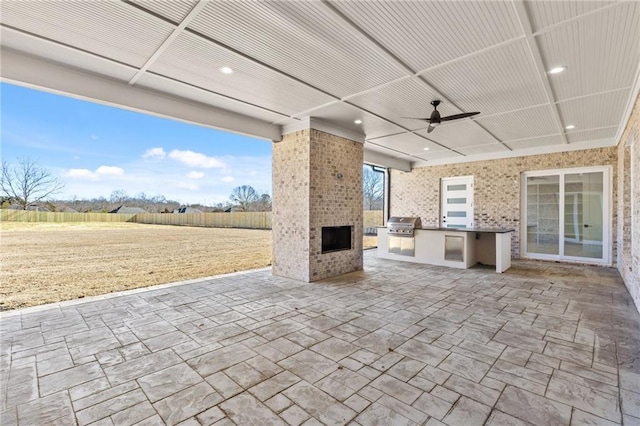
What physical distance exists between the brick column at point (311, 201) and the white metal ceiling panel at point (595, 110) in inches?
141

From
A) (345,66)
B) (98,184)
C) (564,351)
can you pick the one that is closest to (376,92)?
(345,66)

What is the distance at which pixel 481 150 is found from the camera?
755 centimetres

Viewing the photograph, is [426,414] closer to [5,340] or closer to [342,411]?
[342,411]

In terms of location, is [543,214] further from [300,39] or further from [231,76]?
[231,76]

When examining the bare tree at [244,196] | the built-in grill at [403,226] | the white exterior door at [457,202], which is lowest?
the built-in grill at [403,226]

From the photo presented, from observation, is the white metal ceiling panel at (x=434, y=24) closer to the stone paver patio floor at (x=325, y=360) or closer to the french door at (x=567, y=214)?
the stone paver patio floor at (x=325, y=360)

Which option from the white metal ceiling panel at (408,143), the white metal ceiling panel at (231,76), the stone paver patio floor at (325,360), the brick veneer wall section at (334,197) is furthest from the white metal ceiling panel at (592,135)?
the white metal ceiling panel at (231,76)

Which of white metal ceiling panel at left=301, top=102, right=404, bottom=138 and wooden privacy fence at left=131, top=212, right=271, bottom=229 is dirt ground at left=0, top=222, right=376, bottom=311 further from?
wooden privacy fence at left=131, top=212, right=271, bottom=229

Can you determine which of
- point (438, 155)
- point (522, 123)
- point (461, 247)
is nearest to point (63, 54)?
point (522, 123)

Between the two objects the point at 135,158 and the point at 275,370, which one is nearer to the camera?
the point at 275,370

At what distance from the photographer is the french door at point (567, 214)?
6.58 metres

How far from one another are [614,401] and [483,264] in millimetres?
5216

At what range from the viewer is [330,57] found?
3.02 meters

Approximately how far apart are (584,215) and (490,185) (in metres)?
2.08
